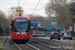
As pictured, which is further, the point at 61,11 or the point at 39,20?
the point at 39,20

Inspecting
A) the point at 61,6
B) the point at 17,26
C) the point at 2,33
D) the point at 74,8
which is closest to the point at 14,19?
the point at 17,26

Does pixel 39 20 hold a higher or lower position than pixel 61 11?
lower

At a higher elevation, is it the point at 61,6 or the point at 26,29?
the point at 61,6

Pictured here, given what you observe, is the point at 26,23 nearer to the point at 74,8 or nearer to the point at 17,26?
the point at 17,26

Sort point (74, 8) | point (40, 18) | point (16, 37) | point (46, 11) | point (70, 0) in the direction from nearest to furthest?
point (16, 37), point (74, 8), point (70, 0), point (46, 11), point (40, 18)

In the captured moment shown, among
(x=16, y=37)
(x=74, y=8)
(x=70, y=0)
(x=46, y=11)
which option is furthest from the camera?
(x=46, y=11)

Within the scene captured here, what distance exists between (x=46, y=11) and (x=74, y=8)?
16.2 meters

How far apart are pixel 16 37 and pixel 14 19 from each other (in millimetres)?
2293

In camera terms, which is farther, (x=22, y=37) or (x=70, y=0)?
(x=70, y=0)

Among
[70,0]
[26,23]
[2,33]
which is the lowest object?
[2,33]

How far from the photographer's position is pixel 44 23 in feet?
471

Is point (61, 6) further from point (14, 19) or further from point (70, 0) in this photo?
point (14, 19)

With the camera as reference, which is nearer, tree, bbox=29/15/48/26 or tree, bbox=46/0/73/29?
tree, bbox=46/0/73/29

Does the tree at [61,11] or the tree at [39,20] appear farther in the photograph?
the tree at [39,20]
